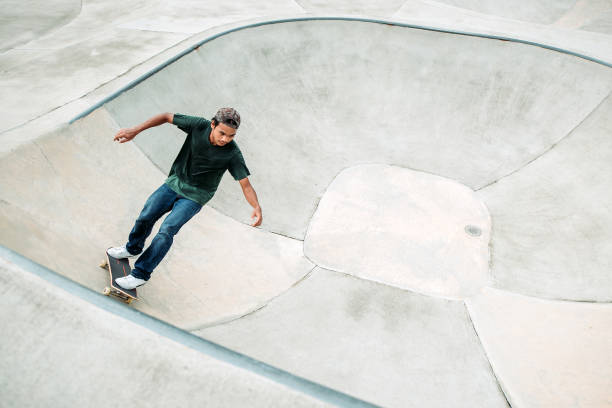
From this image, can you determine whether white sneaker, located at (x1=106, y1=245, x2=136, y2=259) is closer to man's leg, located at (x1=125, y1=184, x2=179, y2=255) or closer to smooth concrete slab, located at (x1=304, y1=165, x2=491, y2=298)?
man's leg, located at (x1=125, y1=184, x2=179, y2=255)

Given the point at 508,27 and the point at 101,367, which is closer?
the point at 101,367

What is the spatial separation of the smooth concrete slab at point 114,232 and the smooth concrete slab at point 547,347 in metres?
2.28

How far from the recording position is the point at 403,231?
5.88 metres

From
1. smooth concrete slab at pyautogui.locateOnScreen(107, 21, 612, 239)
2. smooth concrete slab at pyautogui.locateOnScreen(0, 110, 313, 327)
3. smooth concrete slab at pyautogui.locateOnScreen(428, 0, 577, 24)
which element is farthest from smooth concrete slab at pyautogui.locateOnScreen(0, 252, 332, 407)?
smooth concrete slab at pyautogui.locateOnScreen(428, 0, 577, 24)

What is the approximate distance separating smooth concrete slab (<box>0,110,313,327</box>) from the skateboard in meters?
0.12

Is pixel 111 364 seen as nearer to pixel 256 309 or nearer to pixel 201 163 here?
pixel 201 163

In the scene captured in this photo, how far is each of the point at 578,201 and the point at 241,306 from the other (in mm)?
5273

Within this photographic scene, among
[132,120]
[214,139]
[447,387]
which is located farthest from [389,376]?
[132,120]

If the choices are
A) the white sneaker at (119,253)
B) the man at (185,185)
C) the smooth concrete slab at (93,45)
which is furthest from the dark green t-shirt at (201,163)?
the smooth concrete slab at (93,45)

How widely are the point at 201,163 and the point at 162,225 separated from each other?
625mm

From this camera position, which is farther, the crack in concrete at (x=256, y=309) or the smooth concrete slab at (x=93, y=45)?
the smooth concrete slab at (x=93, y=45)

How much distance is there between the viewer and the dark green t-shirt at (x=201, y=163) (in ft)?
11.0

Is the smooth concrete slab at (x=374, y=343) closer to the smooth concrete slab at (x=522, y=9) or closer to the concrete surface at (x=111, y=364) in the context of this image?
the concrete surface at (x=111, y=364)

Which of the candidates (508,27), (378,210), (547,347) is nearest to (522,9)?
(508,27)
